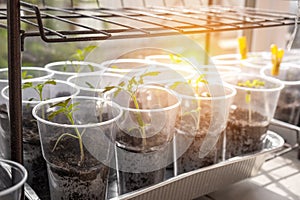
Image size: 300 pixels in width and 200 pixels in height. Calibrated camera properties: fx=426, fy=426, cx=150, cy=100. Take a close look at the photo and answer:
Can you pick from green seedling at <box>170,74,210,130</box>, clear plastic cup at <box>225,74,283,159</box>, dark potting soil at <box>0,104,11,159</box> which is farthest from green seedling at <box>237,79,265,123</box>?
dark potting soil at <box>0,104,11,159</box>

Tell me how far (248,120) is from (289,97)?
0.21 m

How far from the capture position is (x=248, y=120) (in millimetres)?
821

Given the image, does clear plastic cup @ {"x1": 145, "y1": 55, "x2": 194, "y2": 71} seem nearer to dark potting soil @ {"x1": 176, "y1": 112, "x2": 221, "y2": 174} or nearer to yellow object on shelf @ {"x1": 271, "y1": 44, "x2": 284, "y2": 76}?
dark potting soil @ {"x1": 176, "y1": 112, "x2": 221, "y2": 174}

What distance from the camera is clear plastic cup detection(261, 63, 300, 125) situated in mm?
969

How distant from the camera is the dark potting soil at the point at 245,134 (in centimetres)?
81

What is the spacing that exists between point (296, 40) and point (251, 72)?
0.75 ft

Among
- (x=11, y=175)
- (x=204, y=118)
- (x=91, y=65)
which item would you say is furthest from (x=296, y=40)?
(x=11, y=175)

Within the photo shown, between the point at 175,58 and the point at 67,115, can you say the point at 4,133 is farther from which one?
the point at 175,58

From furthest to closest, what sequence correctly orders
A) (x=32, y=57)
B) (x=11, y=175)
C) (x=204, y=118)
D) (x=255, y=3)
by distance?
(x=255, y=3) → (x=32, y=57) → (x=204, y=118) → (x=11, y=175)

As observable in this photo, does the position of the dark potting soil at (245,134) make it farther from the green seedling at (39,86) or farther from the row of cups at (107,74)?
the green seedling at (39,86)

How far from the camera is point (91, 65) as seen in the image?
2.55ft

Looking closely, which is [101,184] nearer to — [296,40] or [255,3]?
[296,40]

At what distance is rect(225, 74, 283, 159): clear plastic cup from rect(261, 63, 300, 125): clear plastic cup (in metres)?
0.15

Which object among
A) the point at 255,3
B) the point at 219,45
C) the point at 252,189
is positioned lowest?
the point at 252,189
